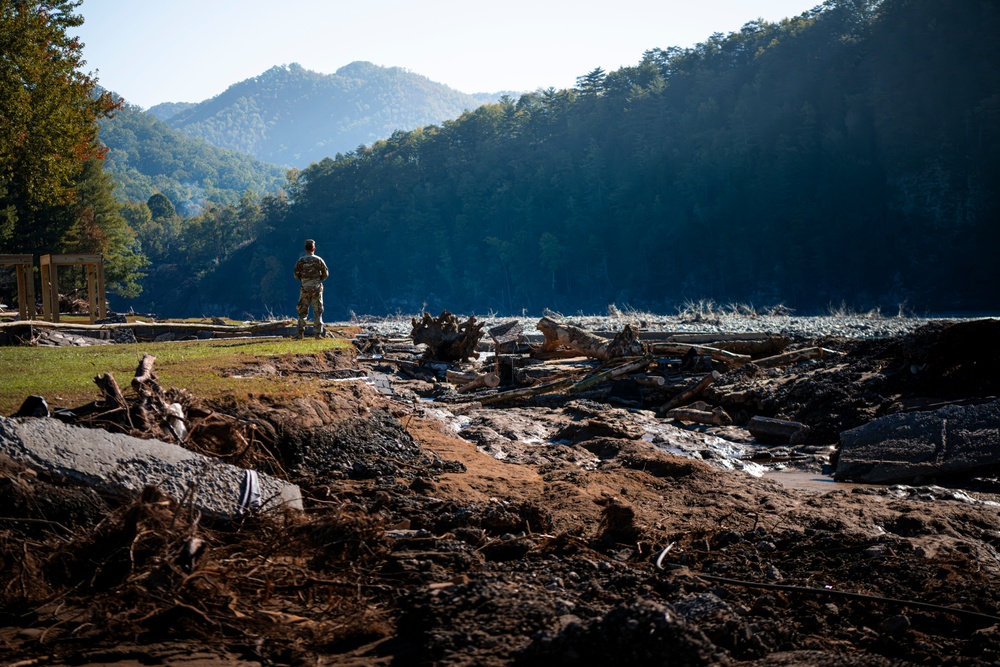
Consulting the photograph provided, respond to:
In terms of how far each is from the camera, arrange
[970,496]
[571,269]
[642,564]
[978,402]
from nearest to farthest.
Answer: [642,564] → [970,496] → [978,402] → [571,269]

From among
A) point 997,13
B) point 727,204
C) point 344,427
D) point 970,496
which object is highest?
point 997,13

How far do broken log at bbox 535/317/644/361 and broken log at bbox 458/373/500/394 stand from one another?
1.93m

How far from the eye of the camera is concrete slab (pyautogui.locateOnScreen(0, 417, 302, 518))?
228 inches

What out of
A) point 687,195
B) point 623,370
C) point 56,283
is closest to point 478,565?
point 623,370

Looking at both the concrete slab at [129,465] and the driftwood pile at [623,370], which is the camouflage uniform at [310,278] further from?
the concrete slab at [129,465]

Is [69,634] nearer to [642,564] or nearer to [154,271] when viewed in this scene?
[642,564]

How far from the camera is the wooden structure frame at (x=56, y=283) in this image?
2564 cm

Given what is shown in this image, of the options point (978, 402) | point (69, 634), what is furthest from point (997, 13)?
point (69, 634)

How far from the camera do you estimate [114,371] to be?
32.9 ft

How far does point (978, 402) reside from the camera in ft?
34.7

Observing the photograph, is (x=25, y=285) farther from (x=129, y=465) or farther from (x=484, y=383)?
(x=129, y=465)

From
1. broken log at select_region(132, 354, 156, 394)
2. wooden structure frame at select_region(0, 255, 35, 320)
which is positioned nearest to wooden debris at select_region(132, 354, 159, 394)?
broken log at select_region(132, 354, 156, 394)

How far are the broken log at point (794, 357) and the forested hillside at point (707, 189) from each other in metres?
47.5

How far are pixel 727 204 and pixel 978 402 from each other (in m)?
68.6
